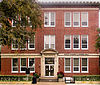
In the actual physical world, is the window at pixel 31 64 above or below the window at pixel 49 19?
below

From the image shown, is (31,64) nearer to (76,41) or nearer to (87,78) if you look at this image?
(76,41)

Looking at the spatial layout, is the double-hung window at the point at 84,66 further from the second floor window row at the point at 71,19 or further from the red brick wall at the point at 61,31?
the second floor window row at the point at 71,19

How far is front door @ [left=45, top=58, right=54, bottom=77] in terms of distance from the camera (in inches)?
1356

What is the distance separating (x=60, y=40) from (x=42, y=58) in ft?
14.0

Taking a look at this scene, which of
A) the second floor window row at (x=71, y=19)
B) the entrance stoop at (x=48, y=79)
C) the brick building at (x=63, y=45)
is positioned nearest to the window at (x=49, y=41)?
the brick building at (x=63, y=45)

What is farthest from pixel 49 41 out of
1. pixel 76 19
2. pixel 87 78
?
pixel 87 78

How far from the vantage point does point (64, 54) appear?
1357 inches

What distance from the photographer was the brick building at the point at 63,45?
3434cm

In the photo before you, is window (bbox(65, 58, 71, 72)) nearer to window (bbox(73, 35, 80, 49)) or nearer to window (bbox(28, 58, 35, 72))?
window (bbox(73, 35, 80, 49))

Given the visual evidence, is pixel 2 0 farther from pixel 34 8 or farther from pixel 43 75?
pixel 43 75

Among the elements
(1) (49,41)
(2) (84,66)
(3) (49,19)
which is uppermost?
(3) (49,19)

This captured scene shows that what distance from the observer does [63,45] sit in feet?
113

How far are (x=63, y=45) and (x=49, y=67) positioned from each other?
435cm

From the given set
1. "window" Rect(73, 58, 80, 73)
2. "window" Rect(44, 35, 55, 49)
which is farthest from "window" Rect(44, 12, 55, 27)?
"window" Rect(73, 58, 80, 73)
